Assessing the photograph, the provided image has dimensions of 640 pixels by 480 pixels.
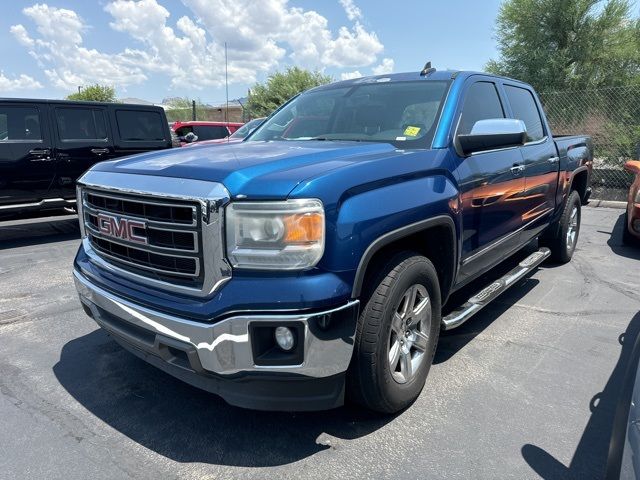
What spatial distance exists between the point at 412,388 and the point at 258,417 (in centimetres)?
89

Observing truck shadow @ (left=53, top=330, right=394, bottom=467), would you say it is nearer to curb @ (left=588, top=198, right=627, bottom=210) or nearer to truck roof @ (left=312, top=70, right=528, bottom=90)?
truck roof @ (left=312, top=70, right=528, bottom=90)

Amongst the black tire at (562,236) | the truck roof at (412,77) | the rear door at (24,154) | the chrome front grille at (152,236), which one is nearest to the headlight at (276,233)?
the chrome front grille at (152,236)

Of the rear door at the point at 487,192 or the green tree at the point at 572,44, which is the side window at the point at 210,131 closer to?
the green tree at the point at 572,44

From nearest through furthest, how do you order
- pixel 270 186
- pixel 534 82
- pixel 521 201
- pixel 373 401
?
pixel 270 186 → pixel 373 401 → pixel 521 201 → pixel 534 82

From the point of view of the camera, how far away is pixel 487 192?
3434 mm

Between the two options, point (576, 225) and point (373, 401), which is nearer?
point (373, 401)

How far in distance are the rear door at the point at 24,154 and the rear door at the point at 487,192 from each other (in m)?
6.49

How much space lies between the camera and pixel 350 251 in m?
2.22

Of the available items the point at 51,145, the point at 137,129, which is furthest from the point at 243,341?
the point at 137,129

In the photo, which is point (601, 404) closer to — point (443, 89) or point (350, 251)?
point (350, 251)

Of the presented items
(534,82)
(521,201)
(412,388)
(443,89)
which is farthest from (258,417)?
(534,82)

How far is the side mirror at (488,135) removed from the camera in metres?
3.05

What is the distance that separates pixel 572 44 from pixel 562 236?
516 inches

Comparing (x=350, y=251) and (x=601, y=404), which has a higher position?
(x=350, y=251)
